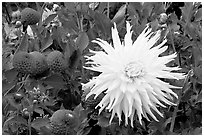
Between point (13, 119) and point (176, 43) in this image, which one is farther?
point (176, 43)

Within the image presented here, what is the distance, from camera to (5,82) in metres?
1.11

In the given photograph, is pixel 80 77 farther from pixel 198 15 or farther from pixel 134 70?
pixel 198 15

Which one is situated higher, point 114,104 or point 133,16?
point 133,16

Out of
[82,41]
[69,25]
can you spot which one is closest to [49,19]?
[69,25]

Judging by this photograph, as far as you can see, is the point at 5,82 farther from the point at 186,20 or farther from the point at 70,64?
the point at 186,20

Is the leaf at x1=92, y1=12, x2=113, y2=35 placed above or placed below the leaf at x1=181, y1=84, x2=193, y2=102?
above

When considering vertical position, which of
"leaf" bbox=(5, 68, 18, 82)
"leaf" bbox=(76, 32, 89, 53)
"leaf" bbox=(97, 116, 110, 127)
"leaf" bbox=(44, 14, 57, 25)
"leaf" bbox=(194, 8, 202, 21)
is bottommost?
"leaf" bbox=(97, 116, 110, 127)

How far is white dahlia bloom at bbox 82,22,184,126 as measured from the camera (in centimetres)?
96

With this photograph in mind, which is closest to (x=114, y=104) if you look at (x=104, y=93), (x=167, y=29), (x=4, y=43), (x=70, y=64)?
(x=104, y=93)

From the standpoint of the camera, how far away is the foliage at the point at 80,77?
108 centimetres

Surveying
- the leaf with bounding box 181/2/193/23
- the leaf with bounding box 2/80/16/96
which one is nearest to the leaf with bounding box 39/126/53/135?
the leaf with bounding box 2/80/16/96

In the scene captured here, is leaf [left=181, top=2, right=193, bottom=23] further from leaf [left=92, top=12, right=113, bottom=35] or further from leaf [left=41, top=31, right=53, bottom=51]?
leaf [left=41, top=31, right=53, bottom=51]

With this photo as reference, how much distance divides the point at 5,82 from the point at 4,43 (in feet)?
0.68

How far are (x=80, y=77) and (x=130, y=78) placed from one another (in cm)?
22
